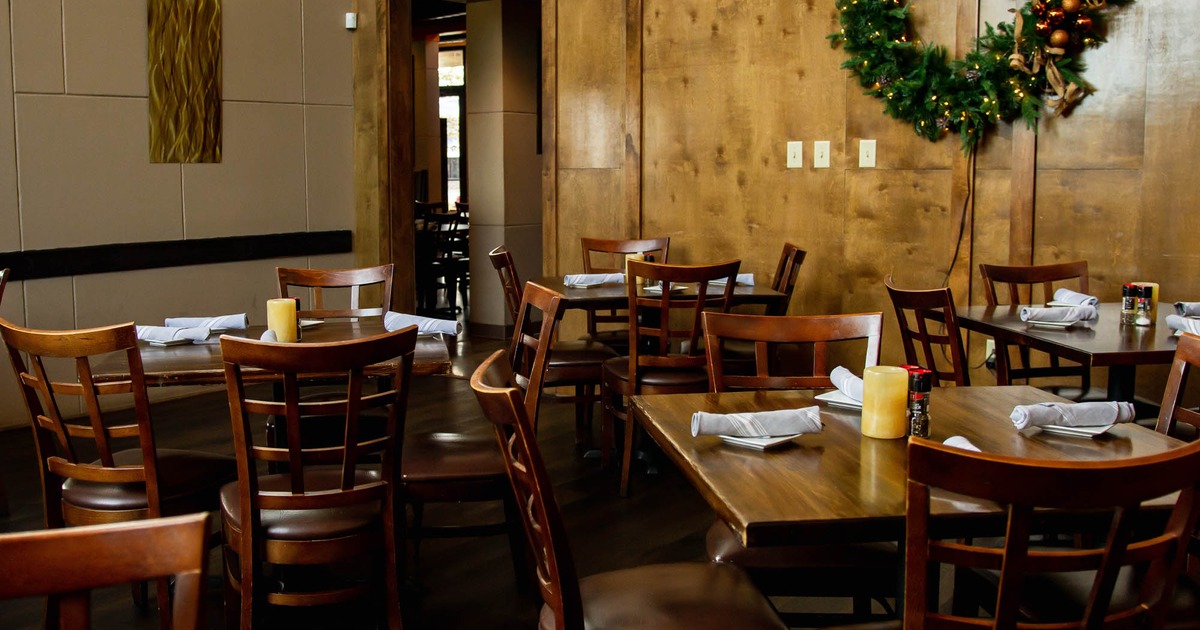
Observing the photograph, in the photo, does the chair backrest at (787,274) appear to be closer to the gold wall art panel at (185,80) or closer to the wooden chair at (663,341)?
the wooden chair at (663,341)

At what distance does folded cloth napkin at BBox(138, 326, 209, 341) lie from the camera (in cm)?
328

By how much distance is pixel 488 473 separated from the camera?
2.85 m

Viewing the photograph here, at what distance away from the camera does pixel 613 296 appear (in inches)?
171

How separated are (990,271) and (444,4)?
8.29m

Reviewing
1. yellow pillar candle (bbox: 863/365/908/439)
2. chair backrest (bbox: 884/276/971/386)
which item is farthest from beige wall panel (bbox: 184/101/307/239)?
yellow pillar candle (bbox: 863/365/908/439)

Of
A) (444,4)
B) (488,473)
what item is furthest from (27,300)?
(444,4)

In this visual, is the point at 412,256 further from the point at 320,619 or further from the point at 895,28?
the point at 320,619

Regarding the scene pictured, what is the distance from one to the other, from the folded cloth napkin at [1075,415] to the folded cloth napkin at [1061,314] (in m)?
1.37

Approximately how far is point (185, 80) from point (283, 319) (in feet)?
10.9

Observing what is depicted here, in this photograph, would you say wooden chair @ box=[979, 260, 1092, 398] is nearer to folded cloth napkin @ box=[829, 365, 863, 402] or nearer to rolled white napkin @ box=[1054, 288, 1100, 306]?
rolled white napkin @ box=[1054, 288, 1100, 306]

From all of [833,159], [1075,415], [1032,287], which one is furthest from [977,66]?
[1075,415]

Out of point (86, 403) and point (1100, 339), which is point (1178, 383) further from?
point (86, 403)

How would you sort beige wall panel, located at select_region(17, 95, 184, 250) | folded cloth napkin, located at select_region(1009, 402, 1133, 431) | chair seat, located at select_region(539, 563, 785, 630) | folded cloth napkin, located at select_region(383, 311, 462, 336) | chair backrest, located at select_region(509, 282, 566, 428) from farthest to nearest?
1. beige wall panel, located at select_region(17, 95, 184, 250)
2. folded cloth napkin, located at select_region(383, 311, 462, 336)
3. chair backrest, located at select_region(509, 282, 566, 428)
4. folded cloth napkin, located at select_region(1009, 402, 1133, 431)
5. chair seat, located at select_region(539, 563, 785, 630)

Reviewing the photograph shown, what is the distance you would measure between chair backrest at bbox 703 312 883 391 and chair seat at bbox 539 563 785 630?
71 cm
